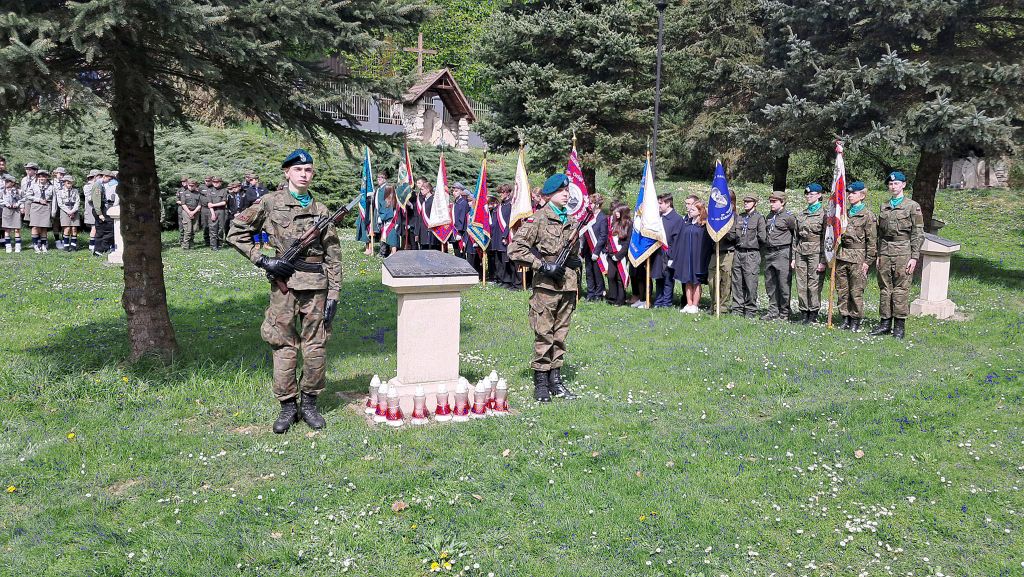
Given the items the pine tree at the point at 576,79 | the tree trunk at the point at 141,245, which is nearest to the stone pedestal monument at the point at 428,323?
the tree trunk at the point at 141,245

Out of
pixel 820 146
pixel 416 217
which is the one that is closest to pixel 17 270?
pixel 416 217

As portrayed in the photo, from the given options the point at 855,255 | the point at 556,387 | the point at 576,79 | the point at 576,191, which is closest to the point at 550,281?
the point at 556,387

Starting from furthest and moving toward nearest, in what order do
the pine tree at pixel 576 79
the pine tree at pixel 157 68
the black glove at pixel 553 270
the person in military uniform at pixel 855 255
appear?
1. the pine tree at pixel 576 79
2. the person in military uniform at pixel 855 255
3. the black glove at pixel 553 270
4. the pine tree at pixel 157 68

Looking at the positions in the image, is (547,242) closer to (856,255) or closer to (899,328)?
(856,255)

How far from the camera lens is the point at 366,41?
7.07 meters

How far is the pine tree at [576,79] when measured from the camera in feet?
74.4

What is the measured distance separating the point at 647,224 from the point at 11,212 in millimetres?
15107

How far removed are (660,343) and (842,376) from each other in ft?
7.70

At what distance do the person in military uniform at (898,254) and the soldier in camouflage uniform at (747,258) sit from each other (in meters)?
1.90

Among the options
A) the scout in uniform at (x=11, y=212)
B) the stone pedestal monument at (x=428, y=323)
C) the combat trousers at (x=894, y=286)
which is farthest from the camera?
the scout in uniform at (x=11, y=212)

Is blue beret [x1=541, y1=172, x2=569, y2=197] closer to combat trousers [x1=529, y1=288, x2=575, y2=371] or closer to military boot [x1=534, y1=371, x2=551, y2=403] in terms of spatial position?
combat trousers [x1=529, y1=288, x2=575, y2=371]

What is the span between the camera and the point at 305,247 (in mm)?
6344

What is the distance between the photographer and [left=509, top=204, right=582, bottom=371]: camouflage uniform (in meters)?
7.44

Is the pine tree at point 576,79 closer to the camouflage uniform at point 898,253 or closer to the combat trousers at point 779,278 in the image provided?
the combat trousers at point 779,278
